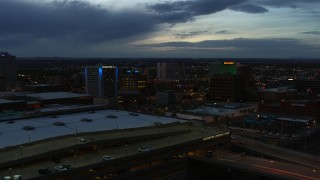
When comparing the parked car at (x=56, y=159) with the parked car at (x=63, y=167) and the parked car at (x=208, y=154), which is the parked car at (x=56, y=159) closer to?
the parked car at (x=63, y=167)

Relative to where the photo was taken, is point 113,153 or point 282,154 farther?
point 282,154

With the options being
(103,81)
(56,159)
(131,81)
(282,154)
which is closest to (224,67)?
(131,81)

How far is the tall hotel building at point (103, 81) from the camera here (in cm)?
10375

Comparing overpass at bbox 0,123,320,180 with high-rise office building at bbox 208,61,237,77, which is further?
high-rise office building at bbox 208,61,237,77

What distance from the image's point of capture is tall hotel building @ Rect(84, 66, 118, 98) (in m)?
104

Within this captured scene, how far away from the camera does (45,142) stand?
28.0 metres

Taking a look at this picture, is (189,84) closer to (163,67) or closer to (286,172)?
(163,67)

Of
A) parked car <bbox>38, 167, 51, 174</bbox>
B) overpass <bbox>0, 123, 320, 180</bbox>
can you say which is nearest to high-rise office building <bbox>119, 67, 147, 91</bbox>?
overpass <bbox>0, 123, 320, 180</bbox>

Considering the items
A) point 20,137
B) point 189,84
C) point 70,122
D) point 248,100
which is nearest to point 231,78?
point 248,100

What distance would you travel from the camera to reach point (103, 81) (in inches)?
4112

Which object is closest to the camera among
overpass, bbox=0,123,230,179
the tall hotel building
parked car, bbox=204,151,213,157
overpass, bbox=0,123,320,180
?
overpass, bbox=0,123,230,179

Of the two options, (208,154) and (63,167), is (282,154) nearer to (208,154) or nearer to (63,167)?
(208,154)

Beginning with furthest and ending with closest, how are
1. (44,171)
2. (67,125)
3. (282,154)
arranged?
(282,154) < (67,125) < (44,171)

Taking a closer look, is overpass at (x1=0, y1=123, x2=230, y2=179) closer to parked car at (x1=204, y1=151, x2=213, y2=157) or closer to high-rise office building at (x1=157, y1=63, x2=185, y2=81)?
parked car at (x1=204, y1=151, x2=213, y2=157)
